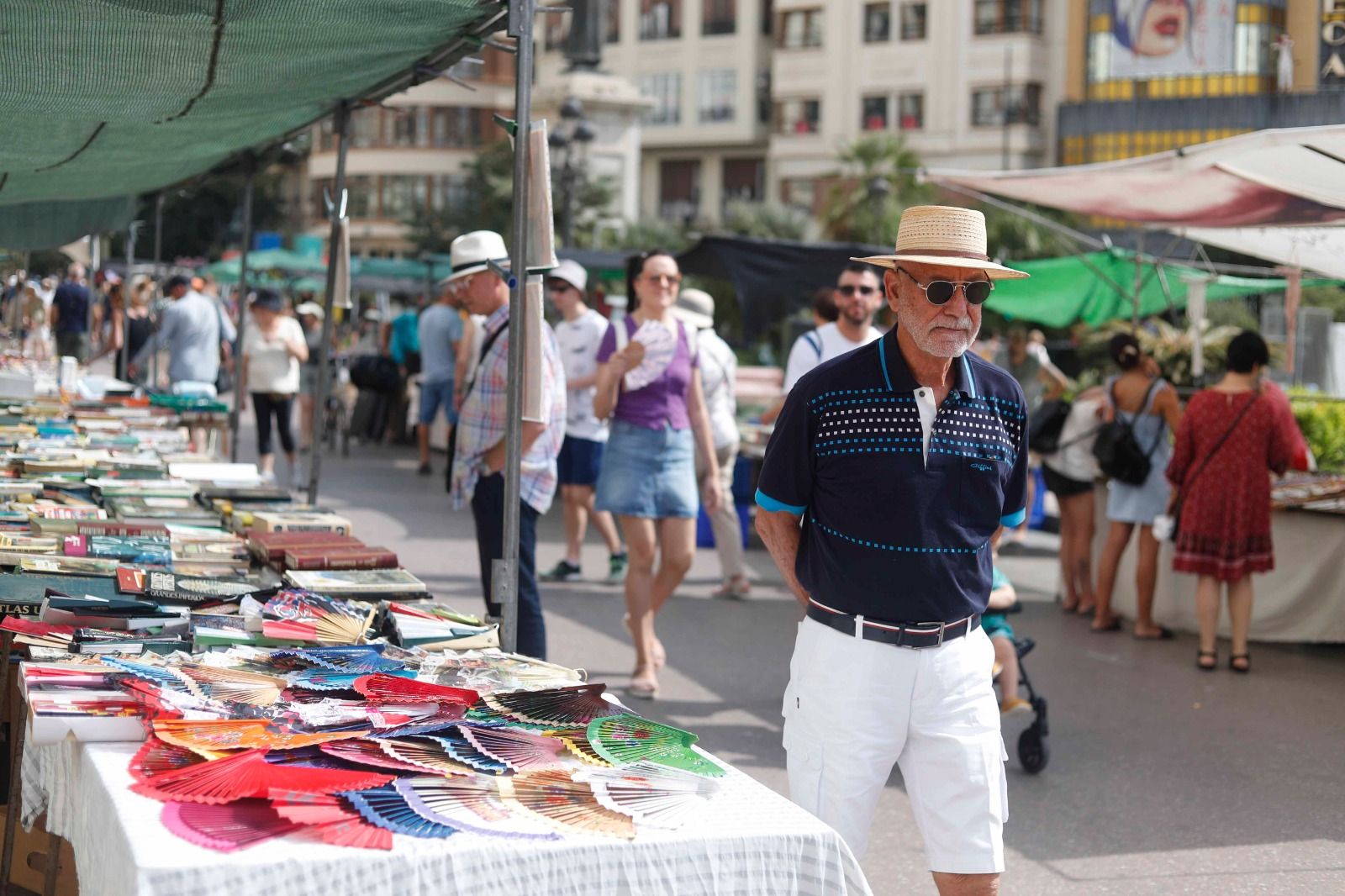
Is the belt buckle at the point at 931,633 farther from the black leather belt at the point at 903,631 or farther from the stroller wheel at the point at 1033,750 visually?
the stroller wheel at the point at 1033,750

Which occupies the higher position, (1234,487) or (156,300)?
(156,300)

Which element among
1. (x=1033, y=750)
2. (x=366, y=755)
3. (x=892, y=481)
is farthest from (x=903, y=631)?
(x=1033, y=750)

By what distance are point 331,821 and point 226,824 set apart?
175 millimetres

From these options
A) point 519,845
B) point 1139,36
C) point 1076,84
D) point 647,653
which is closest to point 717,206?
point 1076,84

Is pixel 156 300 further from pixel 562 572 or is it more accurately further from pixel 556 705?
pixel 556 705

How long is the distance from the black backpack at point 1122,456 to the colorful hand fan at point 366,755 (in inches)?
305

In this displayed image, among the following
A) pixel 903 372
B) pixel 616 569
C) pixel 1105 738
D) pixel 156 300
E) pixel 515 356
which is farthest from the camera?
pixel 156 300

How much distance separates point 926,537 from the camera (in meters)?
3.70

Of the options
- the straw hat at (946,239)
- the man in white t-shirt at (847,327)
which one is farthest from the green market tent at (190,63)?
the man in white t-shirt at (847,327)

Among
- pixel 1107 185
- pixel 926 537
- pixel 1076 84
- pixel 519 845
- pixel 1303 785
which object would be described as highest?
pixel 1076 84

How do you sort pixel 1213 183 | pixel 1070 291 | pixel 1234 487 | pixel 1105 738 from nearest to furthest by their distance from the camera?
pixel 1105 738 → pixel 1234 487 → pixel 1213 183 → pixel 1070 291

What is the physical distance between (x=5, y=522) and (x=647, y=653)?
3129 millimetres

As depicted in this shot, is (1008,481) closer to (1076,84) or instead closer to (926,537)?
(926,537)

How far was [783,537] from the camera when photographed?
158 inches
